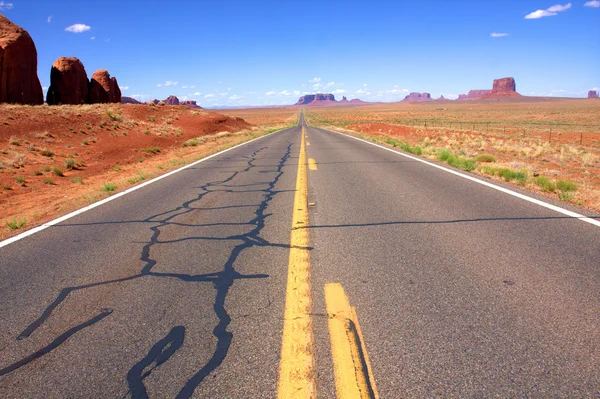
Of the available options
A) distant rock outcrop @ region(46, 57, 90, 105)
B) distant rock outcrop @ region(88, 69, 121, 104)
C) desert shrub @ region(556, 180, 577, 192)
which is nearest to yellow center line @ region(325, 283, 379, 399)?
desert shrub @ region(556, 180, 577, 192)

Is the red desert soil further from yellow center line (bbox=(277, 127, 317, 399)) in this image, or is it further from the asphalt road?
yellow center line (bbox=(277, 127, 317, 399))

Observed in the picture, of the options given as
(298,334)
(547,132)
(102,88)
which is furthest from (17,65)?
(547,132)

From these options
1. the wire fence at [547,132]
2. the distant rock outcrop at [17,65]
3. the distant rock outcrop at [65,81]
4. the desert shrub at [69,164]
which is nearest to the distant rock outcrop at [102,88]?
the distant rock outcrop at [65,81]

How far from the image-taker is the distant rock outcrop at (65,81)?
42.4 meters

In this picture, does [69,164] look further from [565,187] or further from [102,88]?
[102,88]

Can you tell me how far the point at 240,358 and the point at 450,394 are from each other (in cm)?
131

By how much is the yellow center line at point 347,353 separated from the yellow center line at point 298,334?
155mm

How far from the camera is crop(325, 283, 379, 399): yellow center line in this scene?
236 cm

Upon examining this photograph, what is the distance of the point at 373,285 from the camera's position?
3762 mm

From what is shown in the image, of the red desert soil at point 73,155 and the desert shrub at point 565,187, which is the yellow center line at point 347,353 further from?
the desert shrub at point 565,187

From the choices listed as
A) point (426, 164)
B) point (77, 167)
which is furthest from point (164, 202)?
point (77, 167)

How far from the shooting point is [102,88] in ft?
163

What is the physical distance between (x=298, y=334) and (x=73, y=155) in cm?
1939

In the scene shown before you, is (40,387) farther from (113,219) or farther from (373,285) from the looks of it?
(113,219)
